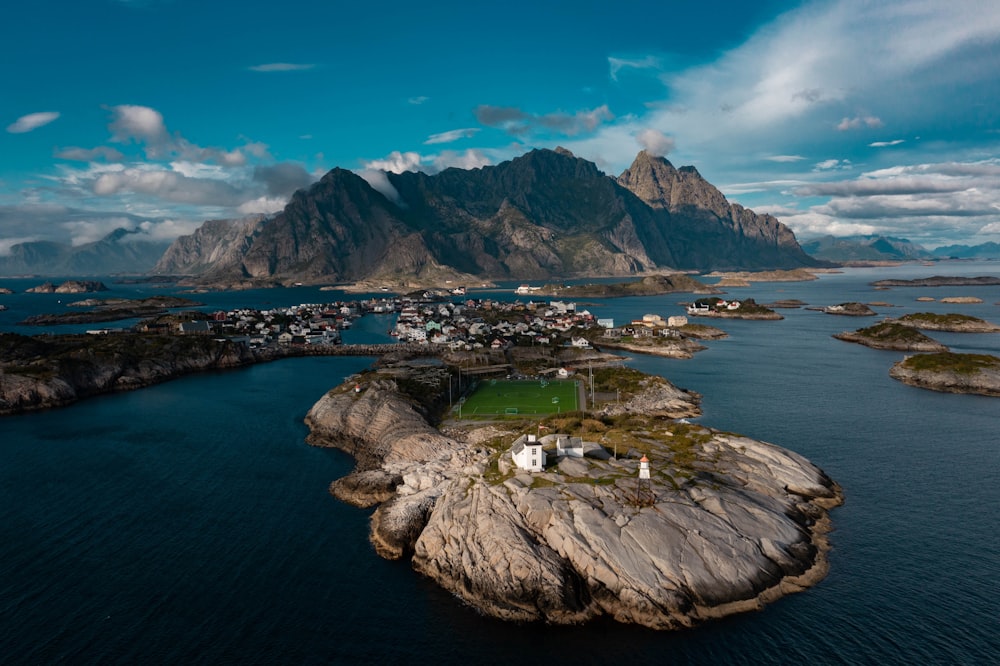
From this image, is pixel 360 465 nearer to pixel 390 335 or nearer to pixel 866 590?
pixel 866 590

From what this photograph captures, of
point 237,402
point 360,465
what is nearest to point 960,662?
point 360,465

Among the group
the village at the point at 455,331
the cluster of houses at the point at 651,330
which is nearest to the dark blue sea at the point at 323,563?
the village at the point at 455,331

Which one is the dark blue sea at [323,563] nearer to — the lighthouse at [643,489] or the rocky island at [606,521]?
the rocky island at [606,521]

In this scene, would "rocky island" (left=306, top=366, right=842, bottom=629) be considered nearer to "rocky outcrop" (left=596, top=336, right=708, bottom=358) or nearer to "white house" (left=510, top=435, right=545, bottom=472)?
"white house" (left=510, top=435, right=545, bottom=472)

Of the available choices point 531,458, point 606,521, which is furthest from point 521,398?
point 606,521

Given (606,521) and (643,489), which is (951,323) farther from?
(606,521)

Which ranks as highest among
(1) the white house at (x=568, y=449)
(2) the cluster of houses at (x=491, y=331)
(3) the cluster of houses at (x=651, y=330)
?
(1) the white house at (x=568, y=449)
